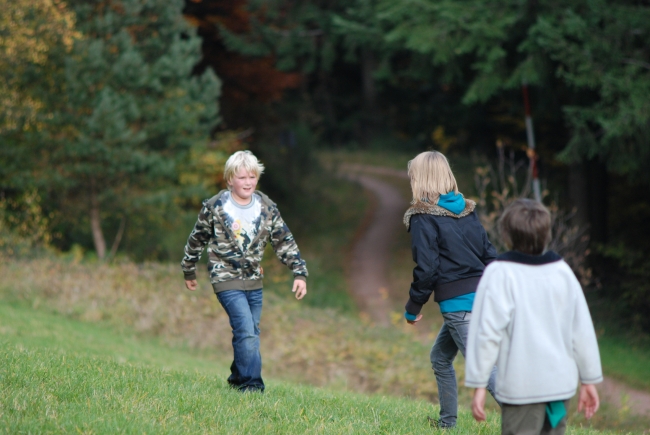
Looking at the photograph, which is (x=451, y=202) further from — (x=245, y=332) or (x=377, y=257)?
(x=377, y=257)

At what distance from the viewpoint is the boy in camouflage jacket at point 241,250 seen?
18.0 ft

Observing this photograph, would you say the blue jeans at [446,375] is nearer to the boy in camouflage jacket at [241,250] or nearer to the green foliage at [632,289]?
the boy in camouflage jacket at [241,250]

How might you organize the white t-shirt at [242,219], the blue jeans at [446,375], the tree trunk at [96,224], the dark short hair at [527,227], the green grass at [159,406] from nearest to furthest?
1. the dark short hair at [527,227]
2. the green grass at [159,406]
3. the blue jeans at [446,375]
4. the white t-shirt at [242,219]
5. the tree trunk at [96,224]

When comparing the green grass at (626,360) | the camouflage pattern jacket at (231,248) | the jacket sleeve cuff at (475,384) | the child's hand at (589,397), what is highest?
the camouflage pattern jacket at (231,248)

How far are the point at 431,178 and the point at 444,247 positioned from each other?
482 millimetres

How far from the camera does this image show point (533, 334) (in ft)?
11.7

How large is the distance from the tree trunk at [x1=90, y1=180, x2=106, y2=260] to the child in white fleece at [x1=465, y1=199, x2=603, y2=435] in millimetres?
13288

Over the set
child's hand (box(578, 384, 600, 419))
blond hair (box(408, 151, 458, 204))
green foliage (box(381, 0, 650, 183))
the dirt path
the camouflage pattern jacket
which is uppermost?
green foliage (box(381, 0, 650, 183))

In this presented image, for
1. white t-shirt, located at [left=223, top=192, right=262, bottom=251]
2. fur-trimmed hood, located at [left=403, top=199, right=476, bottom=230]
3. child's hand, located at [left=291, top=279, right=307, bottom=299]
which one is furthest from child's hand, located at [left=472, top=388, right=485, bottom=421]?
white t-shirt, located at [left=223, top=192, right=262, bottom=251]

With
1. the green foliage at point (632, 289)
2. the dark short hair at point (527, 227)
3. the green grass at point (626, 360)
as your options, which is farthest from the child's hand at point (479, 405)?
the green foliage at point (632, 289)

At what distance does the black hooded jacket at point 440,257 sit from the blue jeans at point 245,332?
4.59 ft

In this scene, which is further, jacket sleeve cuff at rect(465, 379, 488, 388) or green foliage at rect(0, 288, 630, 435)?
green foliage at rect(0, 288, 630, 435)

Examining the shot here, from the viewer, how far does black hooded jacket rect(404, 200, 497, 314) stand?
4.69 meters

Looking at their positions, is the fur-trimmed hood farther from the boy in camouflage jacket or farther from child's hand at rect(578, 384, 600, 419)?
child's hand at rect(578, 384, 600, 419)
